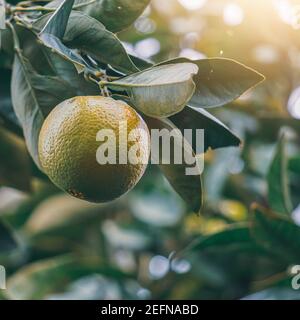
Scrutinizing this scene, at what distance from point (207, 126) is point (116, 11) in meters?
0.19

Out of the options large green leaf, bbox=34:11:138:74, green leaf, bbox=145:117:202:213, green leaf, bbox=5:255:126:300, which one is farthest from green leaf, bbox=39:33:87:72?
green leaf, bbox=5:255:126:300

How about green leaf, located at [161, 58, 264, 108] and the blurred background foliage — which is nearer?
green leaf, located at [161, 58, 264, 108]

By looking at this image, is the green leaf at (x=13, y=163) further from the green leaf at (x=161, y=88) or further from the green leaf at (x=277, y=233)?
the green leaf at (x=161, y=88)

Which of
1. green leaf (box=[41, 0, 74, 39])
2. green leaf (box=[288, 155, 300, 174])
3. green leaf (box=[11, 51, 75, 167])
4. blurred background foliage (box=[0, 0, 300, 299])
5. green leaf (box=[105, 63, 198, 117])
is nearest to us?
green leaf (box=[105, 63, 198, 117])

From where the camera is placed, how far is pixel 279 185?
146 cm

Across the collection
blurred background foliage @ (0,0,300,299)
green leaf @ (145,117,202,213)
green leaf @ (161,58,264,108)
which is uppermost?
green leaf @ (161,58,264,108)

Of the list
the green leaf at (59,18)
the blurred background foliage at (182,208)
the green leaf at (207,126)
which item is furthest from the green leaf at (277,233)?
the green leaf at (59,18)

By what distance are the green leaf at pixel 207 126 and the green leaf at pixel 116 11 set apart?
140 mm

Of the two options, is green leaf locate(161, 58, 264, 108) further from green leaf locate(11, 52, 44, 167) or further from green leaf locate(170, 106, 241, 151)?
green leaf locate(11, 52, 44, 167)

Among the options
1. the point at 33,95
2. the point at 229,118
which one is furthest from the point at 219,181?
the point at 33,95

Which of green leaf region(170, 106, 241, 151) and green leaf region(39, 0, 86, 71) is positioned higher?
green leaf region(39, 0, 86, 71)

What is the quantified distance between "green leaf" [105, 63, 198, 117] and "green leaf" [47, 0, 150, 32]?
14cm

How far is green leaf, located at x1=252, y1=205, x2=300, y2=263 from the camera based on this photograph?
1.36 meters

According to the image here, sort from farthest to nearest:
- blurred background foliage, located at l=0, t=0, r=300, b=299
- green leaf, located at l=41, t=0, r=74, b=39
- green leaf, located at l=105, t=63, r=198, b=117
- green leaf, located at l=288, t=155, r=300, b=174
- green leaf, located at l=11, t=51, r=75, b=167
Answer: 1. blurred background foliage, located at l=0, t=0, r=300, b=299
2. green leaf, located at l=288, t=155, r=300, b=174
3. green leaf, located at l=11, t=51, r=75, b=167
4. green leaf, located at l=41, t=0, r=74, b=39
5. green leaf, located at l=105, t=63, r=198, b=117
